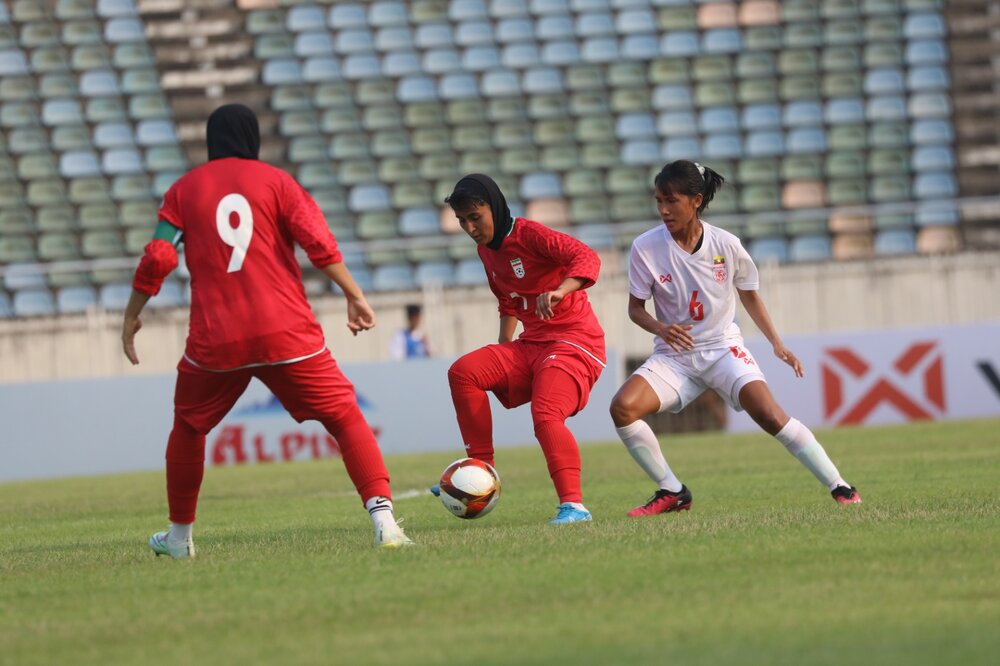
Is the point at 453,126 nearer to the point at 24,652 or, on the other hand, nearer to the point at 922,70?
the point at 922,70

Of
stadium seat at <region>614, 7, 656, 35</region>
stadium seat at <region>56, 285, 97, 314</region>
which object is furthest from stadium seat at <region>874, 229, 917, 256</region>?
stadium seat at <region>56, 285, 97, 314</region>

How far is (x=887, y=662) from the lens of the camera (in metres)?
3.74

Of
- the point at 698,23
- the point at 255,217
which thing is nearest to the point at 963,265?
the point at 698,23

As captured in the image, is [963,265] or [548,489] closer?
[548,489]

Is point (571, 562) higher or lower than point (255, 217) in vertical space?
lower

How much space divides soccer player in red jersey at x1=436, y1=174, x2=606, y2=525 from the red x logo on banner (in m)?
10.6

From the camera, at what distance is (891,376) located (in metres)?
18.5

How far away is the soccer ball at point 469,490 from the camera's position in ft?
25.1

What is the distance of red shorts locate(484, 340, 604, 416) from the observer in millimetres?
8016

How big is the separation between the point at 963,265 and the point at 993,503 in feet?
39.5

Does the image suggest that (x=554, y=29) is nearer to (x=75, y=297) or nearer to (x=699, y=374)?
(x=75, y=297)

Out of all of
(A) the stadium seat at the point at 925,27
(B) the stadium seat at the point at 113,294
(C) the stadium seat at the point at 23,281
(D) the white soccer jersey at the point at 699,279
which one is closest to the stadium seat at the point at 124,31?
(B) the stadium seat at the point at 113,294

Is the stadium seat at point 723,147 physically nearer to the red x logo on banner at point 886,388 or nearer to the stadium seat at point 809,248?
the stadium seat at point 809,248

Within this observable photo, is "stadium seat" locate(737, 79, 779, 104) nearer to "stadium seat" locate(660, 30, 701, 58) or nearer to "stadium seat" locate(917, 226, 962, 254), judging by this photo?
"stadium seat" locate(660, 30, 701, 58)
